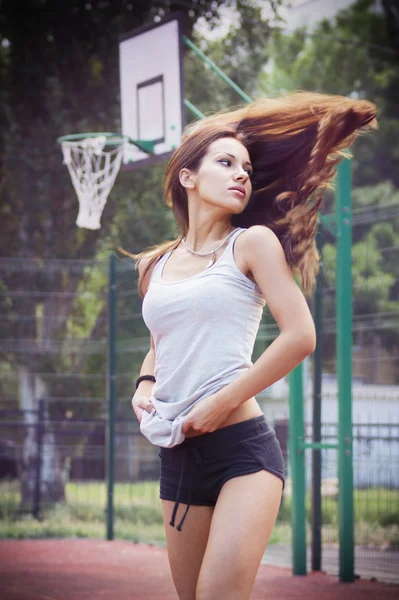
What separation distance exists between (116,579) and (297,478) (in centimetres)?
146

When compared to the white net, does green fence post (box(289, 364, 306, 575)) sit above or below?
below

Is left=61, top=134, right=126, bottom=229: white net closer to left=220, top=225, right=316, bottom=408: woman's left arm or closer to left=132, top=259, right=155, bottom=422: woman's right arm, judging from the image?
left=132, top=259, right=155, bottom=422: woman's right arm

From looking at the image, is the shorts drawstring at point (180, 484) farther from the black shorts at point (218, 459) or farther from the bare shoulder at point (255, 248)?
the bare shoulder at point (255, 248)

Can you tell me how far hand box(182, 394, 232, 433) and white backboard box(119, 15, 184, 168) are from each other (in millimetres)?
5270

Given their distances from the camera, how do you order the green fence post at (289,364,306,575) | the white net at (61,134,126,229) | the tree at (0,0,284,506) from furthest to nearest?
→ 1. the tree at (0,0,284,506)
2. the white net at (61,134,126,229)
3. the green fence post at (289,364,306,575)

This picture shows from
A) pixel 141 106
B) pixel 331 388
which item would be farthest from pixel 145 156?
pixel 331 388

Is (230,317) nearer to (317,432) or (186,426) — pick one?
(186,426)

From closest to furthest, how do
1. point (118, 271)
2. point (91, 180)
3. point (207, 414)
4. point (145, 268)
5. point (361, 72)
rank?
point (207, 414)
point (145, 268)
point (91, 180)
point (118, 271)
point (361, 72)

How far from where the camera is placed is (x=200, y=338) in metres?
2.41

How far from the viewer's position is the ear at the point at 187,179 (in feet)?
8.86

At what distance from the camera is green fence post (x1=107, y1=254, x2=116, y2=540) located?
27.7ft

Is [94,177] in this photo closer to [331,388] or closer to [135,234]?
[331,388]

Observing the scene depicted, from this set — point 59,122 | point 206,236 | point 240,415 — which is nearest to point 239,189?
point 206,236

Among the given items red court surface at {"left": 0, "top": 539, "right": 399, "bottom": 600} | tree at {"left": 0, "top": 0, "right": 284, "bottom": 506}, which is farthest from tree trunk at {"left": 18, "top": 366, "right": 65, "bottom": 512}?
tree at {"left": 0, "top": 0, "right": 284, "bottom": 506}
